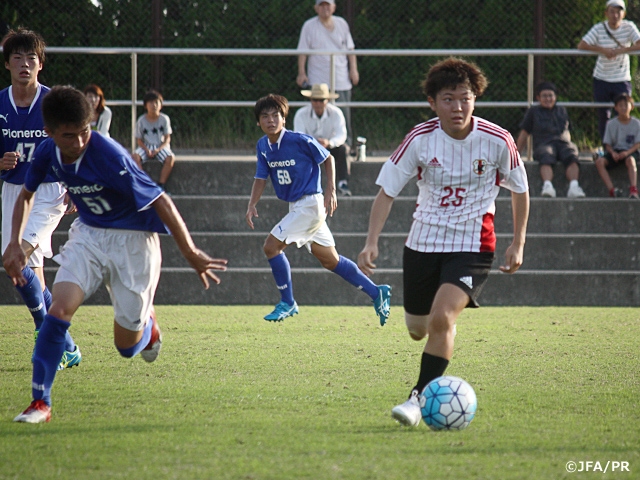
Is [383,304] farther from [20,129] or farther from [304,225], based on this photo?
[20,129]

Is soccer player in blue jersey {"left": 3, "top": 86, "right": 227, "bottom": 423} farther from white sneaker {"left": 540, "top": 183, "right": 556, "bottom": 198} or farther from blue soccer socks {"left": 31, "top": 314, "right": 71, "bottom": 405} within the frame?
white sneaker {"left": 540, "top": 183, "right": 556, "bottom": 198}

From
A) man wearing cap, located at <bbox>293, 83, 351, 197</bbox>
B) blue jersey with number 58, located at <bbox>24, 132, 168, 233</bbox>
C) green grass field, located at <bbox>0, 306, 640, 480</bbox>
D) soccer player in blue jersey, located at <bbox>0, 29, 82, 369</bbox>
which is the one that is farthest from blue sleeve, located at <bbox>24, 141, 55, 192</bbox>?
man wearing cap, located at <bbox>293, 83, 351, 197</bbox>

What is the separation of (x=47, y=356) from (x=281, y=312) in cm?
402

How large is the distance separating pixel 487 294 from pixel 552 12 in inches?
254

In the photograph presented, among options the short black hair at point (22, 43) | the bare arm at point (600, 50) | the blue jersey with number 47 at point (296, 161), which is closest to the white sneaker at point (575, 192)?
the bare arm at point (600, 50)

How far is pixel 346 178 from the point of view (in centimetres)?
1099

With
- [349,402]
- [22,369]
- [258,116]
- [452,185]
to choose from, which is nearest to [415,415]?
[349,402]

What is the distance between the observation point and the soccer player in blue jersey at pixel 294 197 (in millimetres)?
8109

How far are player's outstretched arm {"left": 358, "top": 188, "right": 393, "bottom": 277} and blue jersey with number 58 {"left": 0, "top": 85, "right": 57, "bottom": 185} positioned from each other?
8.40 ft

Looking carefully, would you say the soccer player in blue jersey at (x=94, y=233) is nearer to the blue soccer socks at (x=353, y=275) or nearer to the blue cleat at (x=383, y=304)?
the blue cleat at (x=383, y=304)

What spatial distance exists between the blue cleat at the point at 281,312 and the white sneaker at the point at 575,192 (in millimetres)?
4266

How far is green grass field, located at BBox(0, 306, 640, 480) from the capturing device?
3.53m

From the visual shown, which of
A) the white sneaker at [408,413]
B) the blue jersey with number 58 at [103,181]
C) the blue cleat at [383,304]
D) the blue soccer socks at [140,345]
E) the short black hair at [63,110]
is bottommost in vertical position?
the blue cleat at [383,304]

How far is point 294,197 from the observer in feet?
27.1
